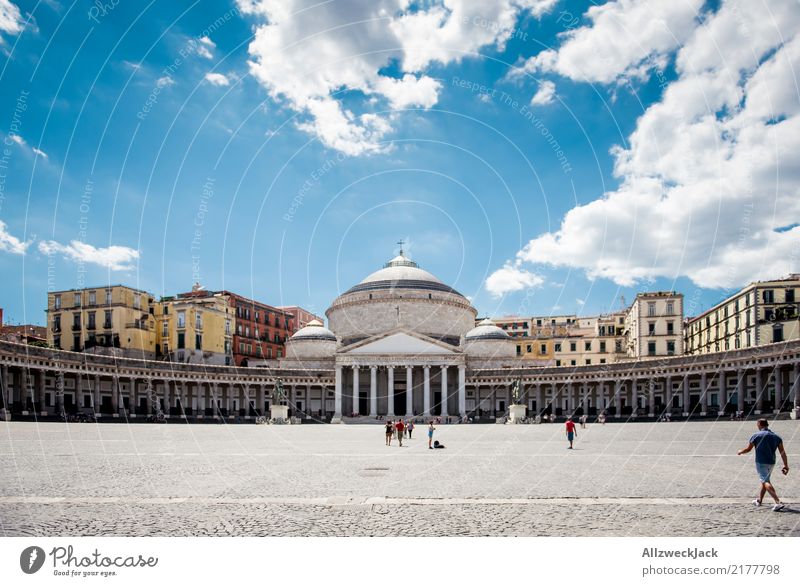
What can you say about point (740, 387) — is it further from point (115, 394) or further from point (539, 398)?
point (115, 394)

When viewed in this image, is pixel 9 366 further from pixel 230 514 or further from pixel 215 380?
pixel 230 514

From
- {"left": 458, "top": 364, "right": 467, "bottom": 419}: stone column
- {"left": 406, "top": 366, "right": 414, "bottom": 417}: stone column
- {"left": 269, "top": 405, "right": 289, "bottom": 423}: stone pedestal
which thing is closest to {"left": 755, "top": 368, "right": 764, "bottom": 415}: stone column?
{"left": 458, "top": 364, "right": 467, "bottom": 419}: stone column

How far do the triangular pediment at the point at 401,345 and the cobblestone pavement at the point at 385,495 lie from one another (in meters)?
61.0

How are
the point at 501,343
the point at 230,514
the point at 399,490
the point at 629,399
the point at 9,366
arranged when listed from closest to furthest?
the point at 230,514, the point at 399,490, the point at 9,366, the point at 629,399, the point at 501,343

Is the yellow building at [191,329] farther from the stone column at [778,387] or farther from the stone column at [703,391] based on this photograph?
the stone column at [778,387]

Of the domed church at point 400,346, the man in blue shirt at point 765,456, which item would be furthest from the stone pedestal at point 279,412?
the man in blue shirt at point 765,456

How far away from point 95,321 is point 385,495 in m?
75.6

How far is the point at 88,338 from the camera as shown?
264 ft

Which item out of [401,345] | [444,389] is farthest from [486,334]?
[444,389]

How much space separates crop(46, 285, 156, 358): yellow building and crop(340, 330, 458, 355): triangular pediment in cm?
2629

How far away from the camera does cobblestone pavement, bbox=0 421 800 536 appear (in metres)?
11.0

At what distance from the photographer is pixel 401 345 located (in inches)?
3420
